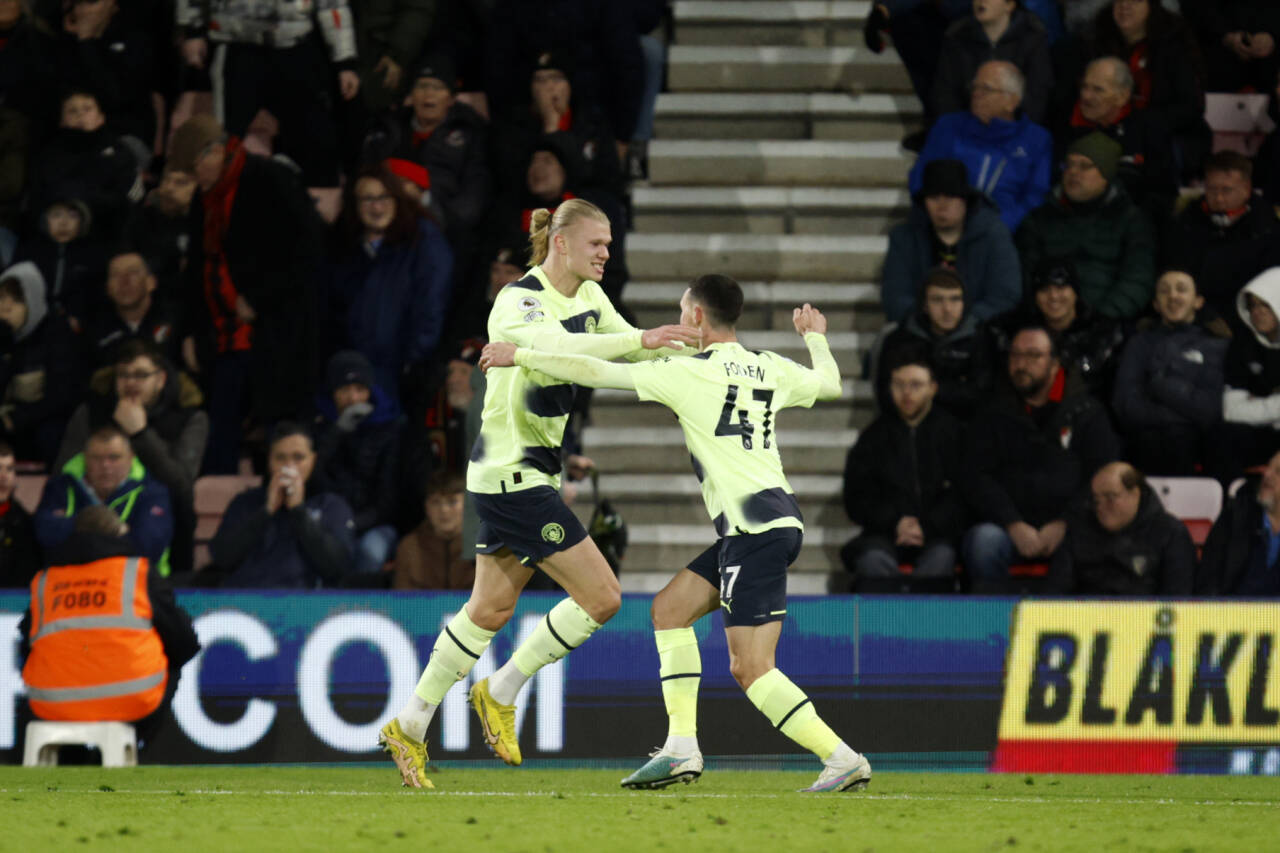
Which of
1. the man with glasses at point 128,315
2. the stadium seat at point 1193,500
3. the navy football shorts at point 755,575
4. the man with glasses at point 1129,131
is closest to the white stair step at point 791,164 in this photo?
the man with glasses at point 1129,131

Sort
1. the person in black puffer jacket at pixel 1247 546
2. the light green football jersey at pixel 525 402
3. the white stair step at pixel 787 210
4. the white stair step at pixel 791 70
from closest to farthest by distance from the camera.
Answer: the light green football jersey at pixel 525 402
the person in black puffer jacket at pixel 1247 546
the white stair step at pixel 787 210
the white stair step at pixel 791 70

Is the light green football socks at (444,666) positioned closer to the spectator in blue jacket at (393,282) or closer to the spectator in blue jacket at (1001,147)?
the spectator in blue jacket at (393,282)

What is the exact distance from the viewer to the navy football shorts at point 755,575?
24.1 ft

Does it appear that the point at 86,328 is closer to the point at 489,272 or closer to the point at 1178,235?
the point at 489,272

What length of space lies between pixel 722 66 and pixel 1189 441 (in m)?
4.43

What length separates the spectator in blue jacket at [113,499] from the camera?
432 inches

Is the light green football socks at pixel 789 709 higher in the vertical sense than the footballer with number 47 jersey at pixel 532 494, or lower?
lower

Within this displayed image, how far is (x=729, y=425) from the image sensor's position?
7445 mm

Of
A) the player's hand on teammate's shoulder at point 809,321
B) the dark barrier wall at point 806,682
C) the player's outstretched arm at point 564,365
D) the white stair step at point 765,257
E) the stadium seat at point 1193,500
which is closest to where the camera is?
the player's outstretched arm at point 564,365

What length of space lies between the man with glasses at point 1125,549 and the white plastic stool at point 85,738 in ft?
15.5

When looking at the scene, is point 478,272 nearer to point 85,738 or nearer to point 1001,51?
point 1001,51

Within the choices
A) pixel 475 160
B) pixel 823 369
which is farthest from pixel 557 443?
pixel 475 160

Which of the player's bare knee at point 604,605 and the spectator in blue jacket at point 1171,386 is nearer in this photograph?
the player's bare knee at point 604,605

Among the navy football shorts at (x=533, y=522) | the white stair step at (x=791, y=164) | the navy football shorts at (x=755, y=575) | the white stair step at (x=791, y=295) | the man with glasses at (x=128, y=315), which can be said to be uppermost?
the white stair step at (x=791, y=164)
